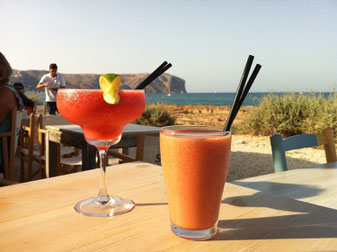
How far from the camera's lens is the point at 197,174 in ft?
1.65

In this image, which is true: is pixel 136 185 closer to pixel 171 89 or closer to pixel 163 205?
pixel 163 205

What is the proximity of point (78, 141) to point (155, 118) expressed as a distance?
5.78 metres

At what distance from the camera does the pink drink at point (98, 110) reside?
0.70m

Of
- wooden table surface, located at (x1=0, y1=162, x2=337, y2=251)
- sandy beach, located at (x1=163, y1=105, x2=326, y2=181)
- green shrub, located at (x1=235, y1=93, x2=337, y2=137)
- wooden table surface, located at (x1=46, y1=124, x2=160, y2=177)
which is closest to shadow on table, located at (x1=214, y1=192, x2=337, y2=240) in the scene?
wooden table surface, located at (x1=0, y1=162, x2=337, y2=251)

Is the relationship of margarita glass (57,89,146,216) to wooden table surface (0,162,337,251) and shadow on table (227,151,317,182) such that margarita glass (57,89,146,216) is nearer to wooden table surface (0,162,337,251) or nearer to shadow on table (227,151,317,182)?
wooden table surface (0,162,337,251)

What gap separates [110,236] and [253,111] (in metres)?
7.47

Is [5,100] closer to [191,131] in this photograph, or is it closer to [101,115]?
[101,115]

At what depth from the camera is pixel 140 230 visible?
A: 1.70 feet

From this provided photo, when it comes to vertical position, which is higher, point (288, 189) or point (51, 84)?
point (51, 84)

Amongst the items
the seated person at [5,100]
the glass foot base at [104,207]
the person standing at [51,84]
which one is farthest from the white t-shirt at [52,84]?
the glass foot base at [104,207]

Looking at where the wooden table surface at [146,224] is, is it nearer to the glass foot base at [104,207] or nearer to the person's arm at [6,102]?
the glass foot base at [104,207]

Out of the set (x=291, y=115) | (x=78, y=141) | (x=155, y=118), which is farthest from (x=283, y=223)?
(x=155, y=118)

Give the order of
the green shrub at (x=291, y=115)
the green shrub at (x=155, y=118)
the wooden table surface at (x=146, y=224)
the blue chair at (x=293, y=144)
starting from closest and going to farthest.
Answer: the wooden table surface at (x=146, y=224) < the blue chair at (x=293, y=144) < the green shrub at (x=291, y=115) < the green shrub at (x=155, y=118)

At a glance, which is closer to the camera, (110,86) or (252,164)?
(110,86)
